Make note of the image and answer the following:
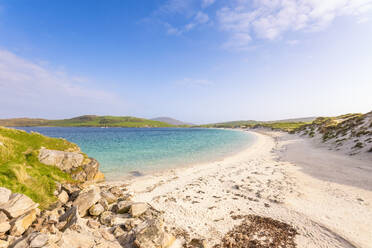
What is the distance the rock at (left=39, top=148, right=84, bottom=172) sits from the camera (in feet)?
44.3

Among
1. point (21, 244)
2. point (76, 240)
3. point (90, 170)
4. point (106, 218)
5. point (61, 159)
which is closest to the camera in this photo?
point (21, 244)

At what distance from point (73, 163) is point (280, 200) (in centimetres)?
1799

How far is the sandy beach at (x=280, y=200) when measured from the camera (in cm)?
722

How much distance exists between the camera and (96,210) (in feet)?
27.5

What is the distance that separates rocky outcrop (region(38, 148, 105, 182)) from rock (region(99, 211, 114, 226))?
805 centimetres

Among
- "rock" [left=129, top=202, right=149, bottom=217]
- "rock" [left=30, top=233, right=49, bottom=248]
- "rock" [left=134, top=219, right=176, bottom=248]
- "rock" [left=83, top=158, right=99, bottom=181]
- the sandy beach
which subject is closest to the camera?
"rock" [left=30, top=233, right=49, bottom=248]

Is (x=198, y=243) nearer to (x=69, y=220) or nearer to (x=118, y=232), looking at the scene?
(x=118, y=232)

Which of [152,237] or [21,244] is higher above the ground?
[21,244]

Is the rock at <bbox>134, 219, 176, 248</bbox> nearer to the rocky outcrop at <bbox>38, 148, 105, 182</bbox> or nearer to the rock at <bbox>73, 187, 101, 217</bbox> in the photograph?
the rock at <bbox>73, 187, 101, 217</bbox>

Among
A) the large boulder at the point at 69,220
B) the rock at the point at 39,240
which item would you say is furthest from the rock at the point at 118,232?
the rock at the point at 39,240

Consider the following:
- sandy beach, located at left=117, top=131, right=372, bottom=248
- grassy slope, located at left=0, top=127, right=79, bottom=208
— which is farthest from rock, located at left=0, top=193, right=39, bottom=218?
sandy beach, located at left=117, top=131, right=372, bottom=248

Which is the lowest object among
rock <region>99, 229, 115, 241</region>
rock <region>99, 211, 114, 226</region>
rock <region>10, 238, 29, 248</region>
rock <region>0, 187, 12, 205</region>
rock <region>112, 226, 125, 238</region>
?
rock <region>99, 211, 114, 226</region>

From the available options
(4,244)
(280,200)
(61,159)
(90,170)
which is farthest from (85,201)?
(280,200)

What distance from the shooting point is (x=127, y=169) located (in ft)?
67.3
